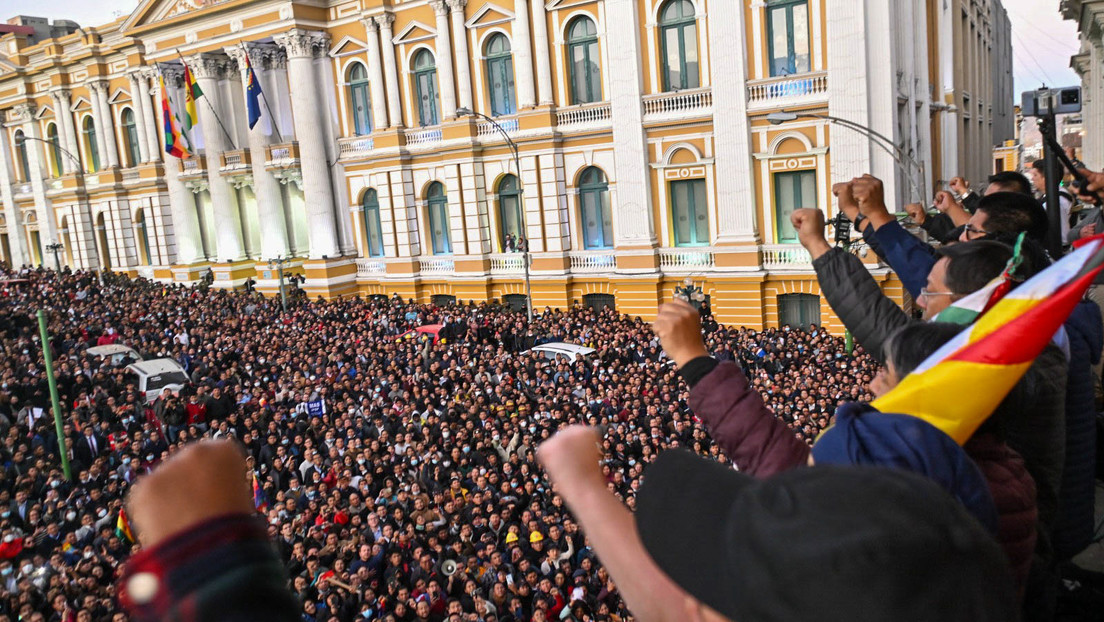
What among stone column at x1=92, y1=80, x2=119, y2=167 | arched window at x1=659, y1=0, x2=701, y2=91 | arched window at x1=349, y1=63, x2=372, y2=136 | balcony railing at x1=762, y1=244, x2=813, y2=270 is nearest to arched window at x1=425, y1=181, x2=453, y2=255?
arched window at x1=349, y1=63, x2=372, y2=136

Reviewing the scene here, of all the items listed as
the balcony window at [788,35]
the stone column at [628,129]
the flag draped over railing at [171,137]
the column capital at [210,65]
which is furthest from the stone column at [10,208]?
the balcony window at [788,35]

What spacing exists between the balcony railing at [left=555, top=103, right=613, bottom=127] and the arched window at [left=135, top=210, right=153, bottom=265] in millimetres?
24775

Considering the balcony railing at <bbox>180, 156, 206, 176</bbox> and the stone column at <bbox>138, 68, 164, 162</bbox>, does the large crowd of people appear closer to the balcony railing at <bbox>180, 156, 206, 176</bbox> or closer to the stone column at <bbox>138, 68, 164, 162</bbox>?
the balcony railing at <bbox>180, 156, 206, 176</bbox>

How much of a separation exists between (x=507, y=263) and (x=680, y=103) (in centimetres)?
841

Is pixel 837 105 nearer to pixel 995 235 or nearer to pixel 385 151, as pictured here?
pixel 385 151

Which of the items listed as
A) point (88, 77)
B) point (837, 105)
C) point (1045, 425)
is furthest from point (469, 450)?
point (88, 77)

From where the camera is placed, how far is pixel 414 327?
25391mm

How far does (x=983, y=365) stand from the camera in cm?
213

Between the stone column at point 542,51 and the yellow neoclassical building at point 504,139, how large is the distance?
6.5 inches

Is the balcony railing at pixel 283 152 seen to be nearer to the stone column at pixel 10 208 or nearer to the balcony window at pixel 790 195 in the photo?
the balcony window at pixel 790 195

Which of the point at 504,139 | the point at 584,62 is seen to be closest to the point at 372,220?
the point at 504,139

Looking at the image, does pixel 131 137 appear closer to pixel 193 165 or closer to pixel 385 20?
pixel 193 165

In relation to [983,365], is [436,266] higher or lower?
lower

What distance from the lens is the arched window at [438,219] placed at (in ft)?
102
